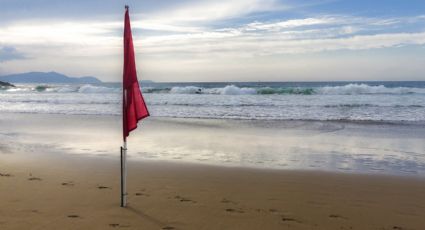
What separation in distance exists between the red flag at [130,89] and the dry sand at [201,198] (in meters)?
1.21

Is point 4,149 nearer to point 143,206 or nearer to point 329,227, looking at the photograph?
point 143,206

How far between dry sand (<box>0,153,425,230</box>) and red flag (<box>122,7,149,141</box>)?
3.96 ft

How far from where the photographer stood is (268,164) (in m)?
9.48

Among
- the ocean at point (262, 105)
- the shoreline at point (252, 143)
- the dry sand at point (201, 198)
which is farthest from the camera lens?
the ocean at point (262, 105)

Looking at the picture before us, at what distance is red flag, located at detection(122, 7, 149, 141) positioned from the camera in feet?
17.9

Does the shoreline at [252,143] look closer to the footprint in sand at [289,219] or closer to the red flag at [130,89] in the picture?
the footprint in sand at [289,219]

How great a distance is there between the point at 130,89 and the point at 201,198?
2.03 meters

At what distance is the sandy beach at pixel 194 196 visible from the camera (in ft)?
17.7

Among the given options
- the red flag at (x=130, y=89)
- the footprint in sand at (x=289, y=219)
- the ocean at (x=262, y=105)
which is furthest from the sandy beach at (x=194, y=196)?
the ocean at (x=262, y=105)

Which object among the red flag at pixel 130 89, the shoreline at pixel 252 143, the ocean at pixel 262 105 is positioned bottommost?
the shoreline at pixel 252 143

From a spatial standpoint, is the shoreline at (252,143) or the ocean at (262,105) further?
the ocean at (262,105)

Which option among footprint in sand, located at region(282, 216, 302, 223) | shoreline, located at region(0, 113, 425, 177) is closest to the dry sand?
footprint in sand, located at region(282, 216, 302, 223)

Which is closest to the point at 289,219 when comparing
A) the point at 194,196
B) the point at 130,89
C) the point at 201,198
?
the point at 201,198

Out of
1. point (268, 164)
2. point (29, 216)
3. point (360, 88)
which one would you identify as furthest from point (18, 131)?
point (360, 88)
